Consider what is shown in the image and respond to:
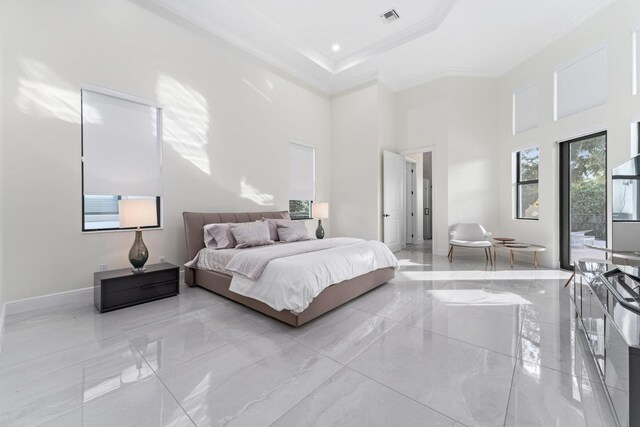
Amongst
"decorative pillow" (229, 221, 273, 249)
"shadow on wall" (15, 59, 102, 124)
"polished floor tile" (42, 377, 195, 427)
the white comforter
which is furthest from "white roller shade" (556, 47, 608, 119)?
"shadow on wall" (15, 59, 102, 124)

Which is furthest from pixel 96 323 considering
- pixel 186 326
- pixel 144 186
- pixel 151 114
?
pixel 151 114

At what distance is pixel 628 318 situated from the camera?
134 centimetres

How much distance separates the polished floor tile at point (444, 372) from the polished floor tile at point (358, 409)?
0.07 metres

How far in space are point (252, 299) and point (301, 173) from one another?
3520mm

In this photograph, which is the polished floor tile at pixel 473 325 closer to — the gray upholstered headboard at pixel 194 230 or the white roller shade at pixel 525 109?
the gray upholstered headboard at pixel 194 230

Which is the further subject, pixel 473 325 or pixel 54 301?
pixel 54 301

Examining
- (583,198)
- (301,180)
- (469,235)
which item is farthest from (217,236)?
(583,198)

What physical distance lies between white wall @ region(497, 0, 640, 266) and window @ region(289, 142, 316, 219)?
4050 mm

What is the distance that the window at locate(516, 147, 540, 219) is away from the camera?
5.07 m

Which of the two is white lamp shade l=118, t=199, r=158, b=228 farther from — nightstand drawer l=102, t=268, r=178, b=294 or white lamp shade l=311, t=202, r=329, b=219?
white lamp shade l=311, t=202, r=329, b=219

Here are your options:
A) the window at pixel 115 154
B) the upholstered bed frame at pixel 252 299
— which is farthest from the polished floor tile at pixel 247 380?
the window at pixel 115 154

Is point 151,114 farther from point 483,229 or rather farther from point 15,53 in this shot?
point 483,229

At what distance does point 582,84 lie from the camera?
163 inches

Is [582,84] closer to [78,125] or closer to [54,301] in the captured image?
[78,125]
